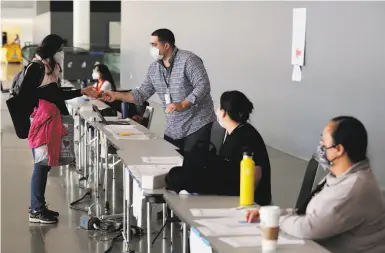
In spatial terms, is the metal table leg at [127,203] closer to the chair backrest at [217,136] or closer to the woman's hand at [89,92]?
the chair backrest at [217,136]

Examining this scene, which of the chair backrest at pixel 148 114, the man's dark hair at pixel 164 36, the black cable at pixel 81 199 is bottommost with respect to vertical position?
the black cable at pixel 81 199

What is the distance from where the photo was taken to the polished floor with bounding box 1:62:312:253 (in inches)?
186

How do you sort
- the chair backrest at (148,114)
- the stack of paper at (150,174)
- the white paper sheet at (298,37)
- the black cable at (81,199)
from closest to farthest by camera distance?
the stack of paper at (150,174)
the black cable at (81,199)
the chair backrest at (148,114)
the white paper sheet at (298,37)

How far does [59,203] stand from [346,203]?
405 cm

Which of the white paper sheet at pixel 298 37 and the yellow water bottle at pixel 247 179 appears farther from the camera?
the white paper sheet at pixel 298 37

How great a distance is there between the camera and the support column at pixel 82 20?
2216 centimetres

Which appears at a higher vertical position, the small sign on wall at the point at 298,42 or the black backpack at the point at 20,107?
the small sign on wall at the point at 298,42

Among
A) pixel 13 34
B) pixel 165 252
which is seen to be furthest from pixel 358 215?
pixel 13 34

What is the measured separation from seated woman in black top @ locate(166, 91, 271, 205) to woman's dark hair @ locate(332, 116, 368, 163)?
2.67 feet

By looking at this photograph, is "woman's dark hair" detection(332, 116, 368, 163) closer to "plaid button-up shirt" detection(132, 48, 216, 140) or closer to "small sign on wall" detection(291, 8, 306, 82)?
"plaid button-up shirt" detection(132, 48, 216, 140)

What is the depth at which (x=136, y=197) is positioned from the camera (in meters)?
3.73

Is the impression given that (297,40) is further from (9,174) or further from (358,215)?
(358,215)

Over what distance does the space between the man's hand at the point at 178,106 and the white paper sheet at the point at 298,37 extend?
3477mm

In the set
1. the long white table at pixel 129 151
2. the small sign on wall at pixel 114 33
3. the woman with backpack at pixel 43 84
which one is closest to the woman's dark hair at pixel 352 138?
the long white table at pixel 129 151
